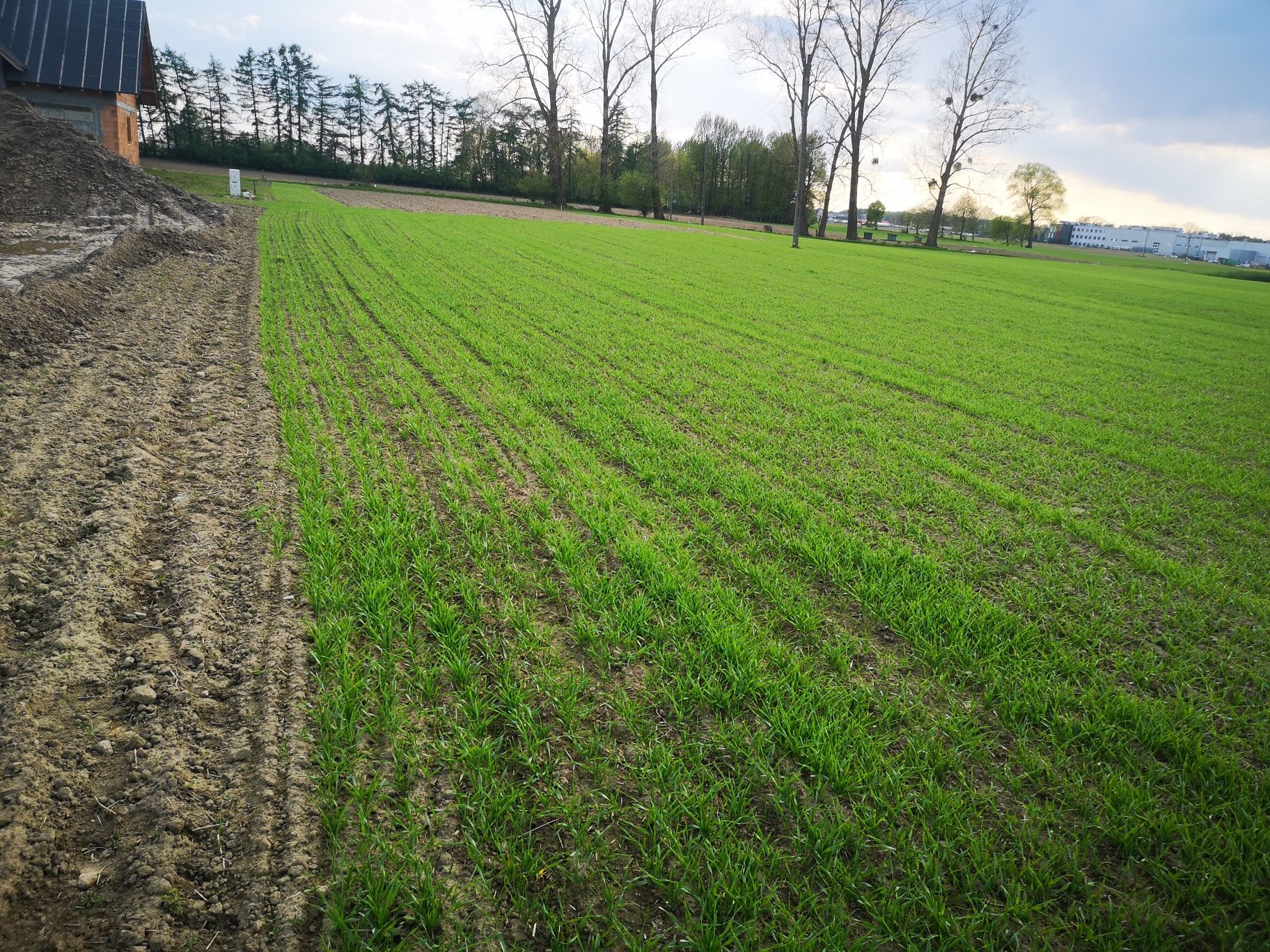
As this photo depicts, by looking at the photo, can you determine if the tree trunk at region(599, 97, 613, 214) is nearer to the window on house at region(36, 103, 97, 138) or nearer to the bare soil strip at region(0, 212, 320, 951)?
the window on house at region(36, 103, 97, 138)

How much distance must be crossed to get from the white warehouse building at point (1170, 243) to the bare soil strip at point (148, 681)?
12734 cm

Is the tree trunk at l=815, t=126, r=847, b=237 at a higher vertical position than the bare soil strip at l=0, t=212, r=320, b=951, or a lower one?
higher

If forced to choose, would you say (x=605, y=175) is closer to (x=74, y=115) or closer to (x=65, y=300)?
(x=74, y=115)

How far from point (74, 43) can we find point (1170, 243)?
147 m

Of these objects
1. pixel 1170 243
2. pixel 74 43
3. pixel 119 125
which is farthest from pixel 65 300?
pixel 1170 243

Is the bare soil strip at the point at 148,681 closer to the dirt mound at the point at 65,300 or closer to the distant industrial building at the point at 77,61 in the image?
the dirt mound at the point at 65,300

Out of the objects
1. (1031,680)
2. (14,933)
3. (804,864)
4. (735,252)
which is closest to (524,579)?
(804,864)

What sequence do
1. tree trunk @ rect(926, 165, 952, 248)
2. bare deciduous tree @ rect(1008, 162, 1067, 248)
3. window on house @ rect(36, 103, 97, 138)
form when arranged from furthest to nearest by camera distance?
1. bare deciduous tree @ rect(1008, 162, 1067, 248)
2. tree trunk @ rect(926, 165, 952, 248)
3. window on house @ rect(36, 103, 97, 138)

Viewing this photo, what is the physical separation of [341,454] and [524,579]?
2.20 metres

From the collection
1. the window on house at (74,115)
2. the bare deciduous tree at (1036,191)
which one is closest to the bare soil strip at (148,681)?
the window on house at (74,115)

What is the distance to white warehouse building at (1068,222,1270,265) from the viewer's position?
102312 mm

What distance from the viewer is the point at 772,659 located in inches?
113

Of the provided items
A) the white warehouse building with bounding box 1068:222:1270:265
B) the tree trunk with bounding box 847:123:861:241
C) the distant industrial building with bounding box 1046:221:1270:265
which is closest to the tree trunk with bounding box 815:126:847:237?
the tree trunk with bounding box 847:123:861:241

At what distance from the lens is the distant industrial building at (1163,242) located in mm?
102188
